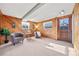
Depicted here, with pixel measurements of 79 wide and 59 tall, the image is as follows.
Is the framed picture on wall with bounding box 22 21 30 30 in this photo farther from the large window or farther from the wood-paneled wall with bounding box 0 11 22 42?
the large window

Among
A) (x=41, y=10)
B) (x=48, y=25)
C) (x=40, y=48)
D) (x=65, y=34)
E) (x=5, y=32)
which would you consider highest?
(x=41, y=10)

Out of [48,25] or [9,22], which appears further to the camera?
[9,22]

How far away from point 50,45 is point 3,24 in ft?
5.32

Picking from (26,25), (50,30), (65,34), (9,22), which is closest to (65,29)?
(65,34)

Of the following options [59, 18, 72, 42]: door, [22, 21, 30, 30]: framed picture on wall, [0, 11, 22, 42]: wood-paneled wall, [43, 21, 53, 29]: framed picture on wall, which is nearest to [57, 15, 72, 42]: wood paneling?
[59, 18, 72, 42]: door

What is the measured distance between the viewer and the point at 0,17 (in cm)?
261

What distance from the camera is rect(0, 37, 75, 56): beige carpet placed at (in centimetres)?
219

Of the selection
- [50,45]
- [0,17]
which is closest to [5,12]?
[0,17]

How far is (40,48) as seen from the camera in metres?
2.37

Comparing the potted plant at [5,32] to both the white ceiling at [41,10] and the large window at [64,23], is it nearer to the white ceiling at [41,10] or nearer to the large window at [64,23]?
the white ceiling at [41,10]

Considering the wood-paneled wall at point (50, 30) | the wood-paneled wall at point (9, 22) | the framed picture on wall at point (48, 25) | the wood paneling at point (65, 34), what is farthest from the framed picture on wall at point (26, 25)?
the wood paneling at point (65, 34)

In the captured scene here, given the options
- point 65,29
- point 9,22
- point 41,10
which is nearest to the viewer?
point 41,10

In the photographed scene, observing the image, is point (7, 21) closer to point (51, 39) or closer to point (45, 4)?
point (45, 4)

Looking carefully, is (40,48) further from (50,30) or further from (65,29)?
(65,29)
